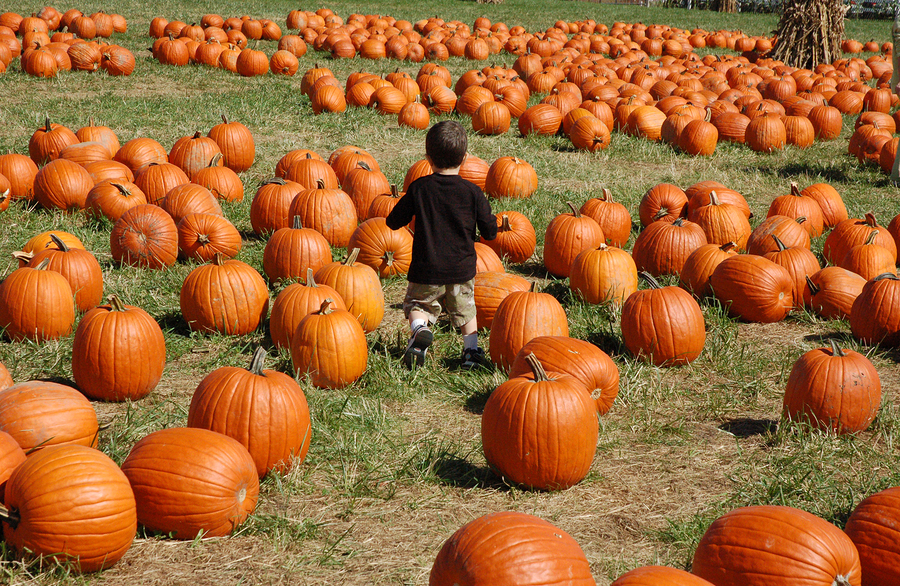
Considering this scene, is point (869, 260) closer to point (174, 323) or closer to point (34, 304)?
point (174, 323)

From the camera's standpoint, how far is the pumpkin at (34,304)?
466cm

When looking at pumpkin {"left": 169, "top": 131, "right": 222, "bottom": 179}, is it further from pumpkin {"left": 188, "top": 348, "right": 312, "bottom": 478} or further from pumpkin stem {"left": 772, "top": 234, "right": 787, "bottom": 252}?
pumpkin stem {"left": 772, "top": 234, "right": 787, "bottom": 252}

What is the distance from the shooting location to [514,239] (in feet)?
21.0

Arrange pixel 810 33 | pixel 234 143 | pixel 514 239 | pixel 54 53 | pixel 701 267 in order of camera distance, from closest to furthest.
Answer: pixel 701 267 → pixel 514 239 → pixel 234 143 → pixel 54 53 → pixel 810 33

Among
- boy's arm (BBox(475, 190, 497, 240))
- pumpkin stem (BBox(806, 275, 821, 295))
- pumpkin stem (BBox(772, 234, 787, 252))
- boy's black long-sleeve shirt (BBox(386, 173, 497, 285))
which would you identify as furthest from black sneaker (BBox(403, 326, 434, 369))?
pumpkin stem (BBox(772, 234, 787, 252))

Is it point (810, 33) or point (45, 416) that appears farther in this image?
point (810, 33)

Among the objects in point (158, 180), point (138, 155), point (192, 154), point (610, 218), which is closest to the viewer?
point (610, 218)

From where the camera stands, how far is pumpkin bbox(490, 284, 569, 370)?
15.1 feet

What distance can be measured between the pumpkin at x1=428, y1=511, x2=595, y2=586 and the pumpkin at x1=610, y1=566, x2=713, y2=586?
21 cm

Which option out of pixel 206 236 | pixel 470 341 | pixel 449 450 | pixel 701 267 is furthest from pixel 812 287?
pixel 206 236

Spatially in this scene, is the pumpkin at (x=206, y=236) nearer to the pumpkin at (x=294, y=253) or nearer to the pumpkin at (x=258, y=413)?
the pumpkin at (x=294, y=253)

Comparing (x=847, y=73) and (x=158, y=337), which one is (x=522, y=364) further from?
(x=847, y=73)

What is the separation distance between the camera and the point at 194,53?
49.7 feet

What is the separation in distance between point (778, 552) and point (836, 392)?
162cm
